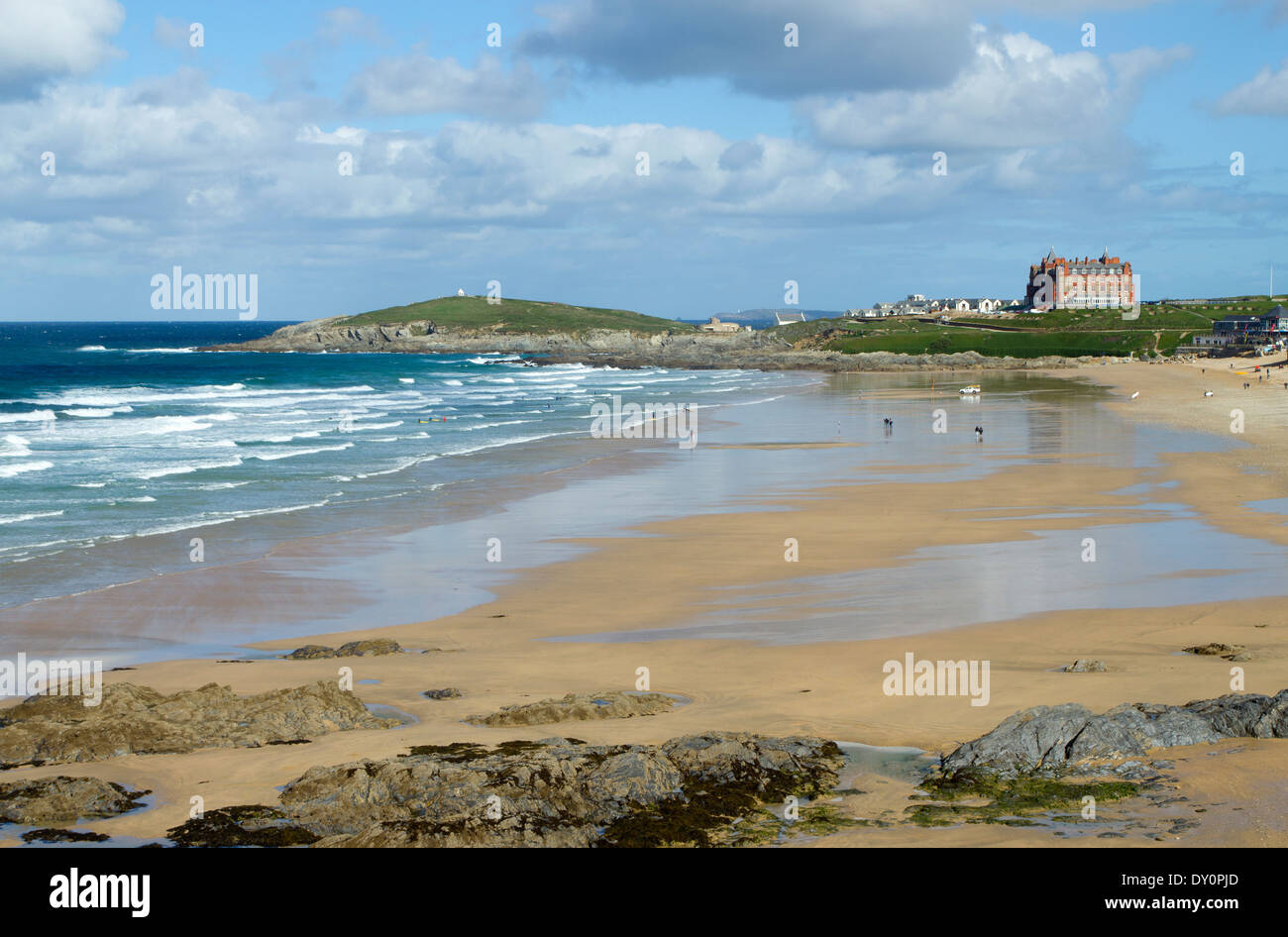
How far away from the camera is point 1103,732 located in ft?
38.0

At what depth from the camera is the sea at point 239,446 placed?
1147 inches

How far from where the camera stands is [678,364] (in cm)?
14575

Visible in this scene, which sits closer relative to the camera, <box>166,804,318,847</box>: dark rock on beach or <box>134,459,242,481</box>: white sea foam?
<box>166,804,318,847</box>: dark rock on beach

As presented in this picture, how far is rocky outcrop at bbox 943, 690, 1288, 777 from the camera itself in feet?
37.2

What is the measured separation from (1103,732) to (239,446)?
4585 centimetres

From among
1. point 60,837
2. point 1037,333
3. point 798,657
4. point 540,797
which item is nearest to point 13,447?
point 798,657

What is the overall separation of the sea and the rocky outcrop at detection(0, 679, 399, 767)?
9.76 m

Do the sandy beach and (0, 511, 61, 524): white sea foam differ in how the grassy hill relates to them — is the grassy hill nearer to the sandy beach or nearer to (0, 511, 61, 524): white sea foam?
the sandy beach

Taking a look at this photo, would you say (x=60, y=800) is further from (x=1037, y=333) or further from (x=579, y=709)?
(x=1037, y=333)

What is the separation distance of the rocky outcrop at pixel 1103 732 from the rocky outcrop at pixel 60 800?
823cm

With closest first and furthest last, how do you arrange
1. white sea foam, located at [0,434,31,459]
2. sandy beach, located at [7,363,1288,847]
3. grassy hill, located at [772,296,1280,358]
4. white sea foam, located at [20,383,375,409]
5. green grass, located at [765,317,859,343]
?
sandy beach, located at [7,363,1288,847] → white sea foam, located at [0,434,31,459] → white sea foam, located at [20,383,375,409] → grassy hill, located at [772,296,1280,358] → green grass, located at [765,317,859,343]

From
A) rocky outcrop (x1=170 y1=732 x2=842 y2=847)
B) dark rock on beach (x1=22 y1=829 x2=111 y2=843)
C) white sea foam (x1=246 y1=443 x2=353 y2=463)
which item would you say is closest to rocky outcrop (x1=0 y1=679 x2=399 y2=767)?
rocky outcrop (x1=170 y1=732 x2=842 y2=847)

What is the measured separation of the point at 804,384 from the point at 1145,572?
83008 mm
